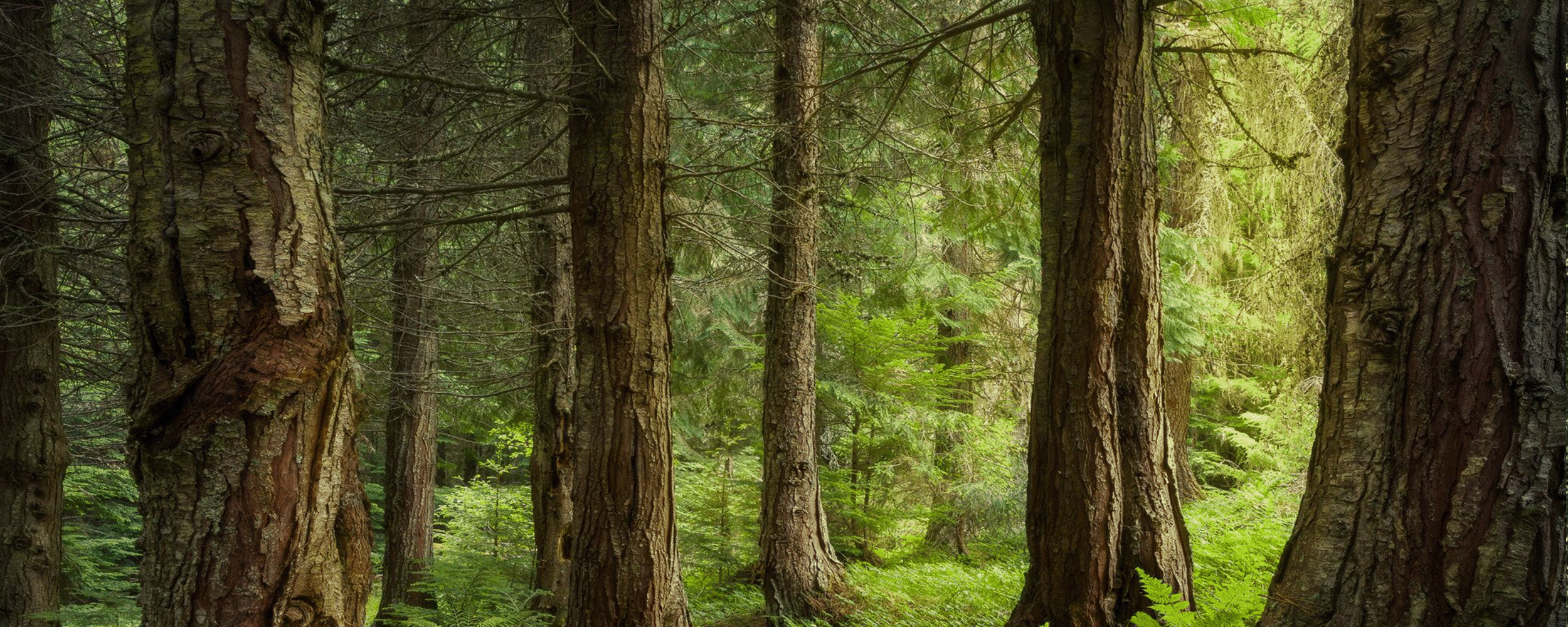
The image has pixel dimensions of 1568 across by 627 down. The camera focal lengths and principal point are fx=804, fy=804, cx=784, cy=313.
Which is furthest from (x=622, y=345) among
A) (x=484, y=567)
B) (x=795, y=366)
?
(x=484, y=567)

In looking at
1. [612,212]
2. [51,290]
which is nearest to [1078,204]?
[612,212]

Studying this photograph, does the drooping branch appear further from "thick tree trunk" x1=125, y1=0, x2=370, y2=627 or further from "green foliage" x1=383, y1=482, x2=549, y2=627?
"green foliage" x1=383, y1=482, x2=549, y2=627

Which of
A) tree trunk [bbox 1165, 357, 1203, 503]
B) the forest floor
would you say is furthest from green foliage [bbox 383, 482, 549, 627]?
tree trunk [bbox 1165, 357, 1203, 503]

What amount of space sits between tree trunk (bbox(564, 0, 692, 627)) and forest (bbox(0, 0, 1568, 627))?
23mm

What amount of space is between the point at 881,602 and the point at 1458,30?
585cm

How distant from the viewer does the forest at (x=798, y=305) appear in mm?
2234

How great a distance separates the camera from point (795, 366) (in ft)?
23.9

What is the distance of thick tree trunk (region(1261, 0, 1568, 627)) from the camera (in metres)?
2.52

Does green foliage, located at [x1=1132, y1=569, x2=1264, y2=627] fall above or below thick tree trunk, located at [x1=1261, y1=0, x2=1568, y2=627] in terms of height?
below

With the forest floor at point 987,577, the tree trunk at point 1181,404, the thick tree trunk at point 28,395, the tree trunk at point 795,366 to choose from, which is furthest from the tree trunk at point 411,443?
the tree trunk at point 1181,404

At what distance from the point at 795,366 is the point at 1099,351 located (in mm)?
3471

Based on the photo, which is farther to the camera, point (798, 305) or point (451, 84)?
point (798, 305)

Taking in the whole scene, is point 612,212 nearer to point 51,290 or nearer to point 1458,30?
point 1458,30

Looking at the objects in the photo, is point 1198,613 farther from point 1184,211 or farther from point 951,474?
point 1184,211
